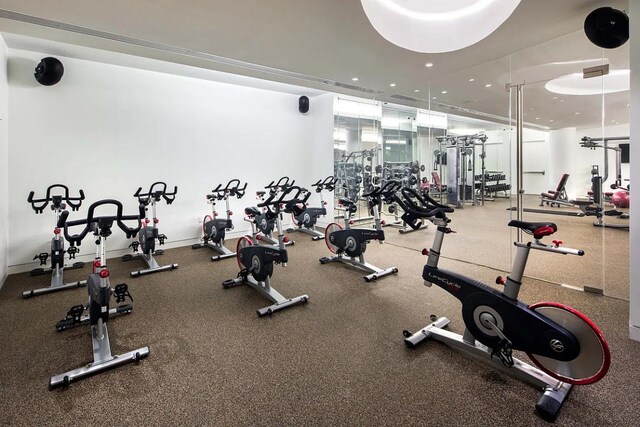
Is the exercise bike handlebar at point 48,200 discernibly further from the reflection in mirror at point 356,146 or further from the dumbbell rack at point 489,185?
the dumbbell rack at point 489,185

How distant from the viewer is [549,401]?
6.17 ft

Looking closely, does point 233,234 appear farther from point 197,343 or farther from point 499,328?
point 499,328

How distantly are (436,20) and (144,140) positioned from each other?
501 cm

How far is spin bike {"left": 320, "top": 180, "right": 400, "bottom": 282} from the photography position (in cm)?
412

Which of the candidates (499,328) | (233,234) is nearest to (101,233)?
(499,328)

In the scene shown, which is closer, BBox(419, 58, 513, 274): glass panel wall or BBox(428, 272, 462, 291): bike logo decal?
BBox(428, 272, 462, 291): bike logo decal

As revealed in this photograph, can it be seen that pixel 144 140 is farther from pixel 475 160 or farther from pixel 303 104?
pixel 475 160

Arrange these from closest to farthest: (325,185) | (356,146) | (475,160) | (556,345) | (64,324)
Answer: (556,345)
(64,324)
(325,185)
(356,146)
(475,160)

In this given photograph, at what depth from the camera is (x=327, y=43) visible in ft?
13.2

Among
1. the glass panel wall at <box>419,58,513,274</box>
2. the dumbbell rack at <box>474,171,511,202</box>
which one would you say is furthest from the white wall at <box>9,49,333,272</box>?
the dumbbell rack at <box>474,171,511,202</box>

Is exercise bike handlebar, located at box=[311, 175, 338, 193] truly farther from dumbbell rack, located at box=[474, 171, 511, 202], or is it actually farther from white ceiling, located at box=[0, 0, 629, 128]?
dumbbell rack, located at box=[474, 171, 511, 202]

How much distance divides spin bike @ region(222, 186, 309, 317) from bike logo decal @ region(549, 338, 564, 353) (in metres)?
2.23

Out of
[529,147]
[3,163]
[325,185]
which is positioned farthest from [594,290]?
[3,163]

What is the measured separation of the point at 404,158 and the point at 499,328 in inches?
234
